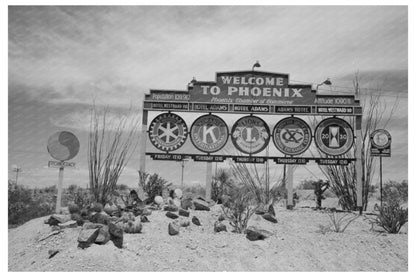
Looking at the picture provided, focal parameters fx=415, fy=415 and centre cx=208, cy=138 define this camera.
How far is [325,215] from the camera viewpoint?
40.6 feet

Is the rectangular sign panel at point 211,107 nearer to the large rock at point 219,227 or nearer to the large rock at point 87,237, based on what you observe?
the large rock at point 219,227

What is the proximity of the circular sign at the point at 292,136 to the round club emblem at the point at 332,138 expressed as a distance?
371mm

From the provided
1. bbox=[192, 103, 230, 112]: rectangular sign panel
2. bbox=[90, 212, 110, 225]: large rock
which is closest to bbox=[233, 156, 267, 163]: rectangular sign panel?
bbox=[192, 103, 230, 112]: rectangular sign panel

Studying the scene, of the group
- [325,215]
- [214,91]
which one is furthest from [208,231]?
[214,91]

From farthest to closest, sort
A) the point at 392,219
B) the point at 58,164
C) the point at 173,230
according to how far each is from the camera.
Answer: the point at 58,164 < the point at 392,219 < the point at 173,230

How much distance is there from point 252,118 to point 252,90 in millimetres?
920

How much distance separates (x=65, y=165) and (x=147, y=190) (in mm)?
2684

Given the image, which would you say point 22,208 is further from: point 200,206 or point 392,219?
point 392,219

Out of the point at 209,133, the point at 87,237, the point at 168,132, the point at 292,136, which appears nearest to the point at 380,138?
the point at 292,136

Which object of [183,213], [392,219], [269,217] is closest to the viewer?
[392,219]

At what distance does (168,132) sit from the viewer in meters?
13.6

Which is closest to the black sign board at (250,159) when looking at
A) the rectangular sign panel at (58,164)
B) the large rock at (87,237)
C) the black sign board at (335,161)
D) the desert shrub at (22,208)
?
the black sign board at (335,161)

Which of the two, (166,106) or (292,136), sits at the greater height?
(166,106)

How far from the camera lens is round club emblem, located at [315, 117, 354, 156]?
44.4 feet
